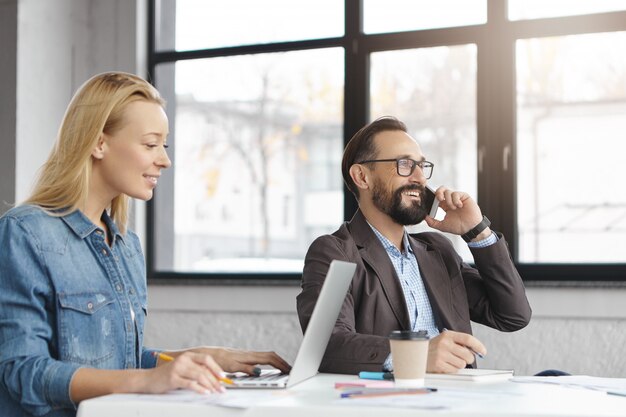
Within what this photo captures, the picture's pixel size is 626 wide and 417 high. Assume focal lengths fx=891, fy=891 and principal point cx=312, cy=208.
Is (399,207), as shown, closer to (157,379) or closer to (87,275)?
(87,275)

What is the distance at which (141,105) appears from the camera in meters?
1.96

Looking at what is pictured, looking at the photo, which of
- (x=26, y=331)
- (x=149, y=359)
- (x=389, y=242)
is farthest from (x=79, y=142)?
(x=389, y=242)

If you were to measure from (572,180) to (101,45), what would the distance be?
250 centimetres

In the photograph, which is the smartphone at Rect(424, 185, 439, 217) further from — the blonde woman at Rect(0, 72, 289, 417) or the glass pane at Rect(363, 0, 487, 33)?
the glass pane at Rect(363, 0, 487, 33)

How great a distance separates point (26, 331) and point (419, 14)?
2.99 metres

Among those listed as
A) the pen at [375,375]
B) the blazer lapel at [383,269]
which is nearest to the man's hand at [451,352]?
the pen at [375,375]

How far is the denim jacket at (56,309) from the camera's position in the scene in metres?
1.65

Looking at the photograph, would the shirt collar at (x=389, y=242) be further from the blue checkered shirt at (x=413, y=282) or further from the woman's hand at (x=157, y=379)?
the woman's hand at (x=157, y=379)

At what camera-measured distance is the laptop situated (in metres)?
1.67

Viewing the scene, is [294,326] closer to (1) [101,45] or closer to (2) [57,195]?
(1) [101,45]

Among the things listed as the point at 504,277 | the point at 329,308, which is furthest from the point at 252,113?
the point at 329,308

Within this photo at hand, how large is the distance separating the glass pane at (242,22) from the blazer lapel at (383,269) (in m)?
1.97

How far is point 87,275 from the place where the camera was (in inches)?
72.7

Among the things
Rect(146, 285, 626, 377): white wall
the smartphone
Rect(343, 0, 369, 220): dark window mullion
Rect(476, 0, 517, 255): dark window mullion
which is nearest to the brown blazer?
the smartphone
